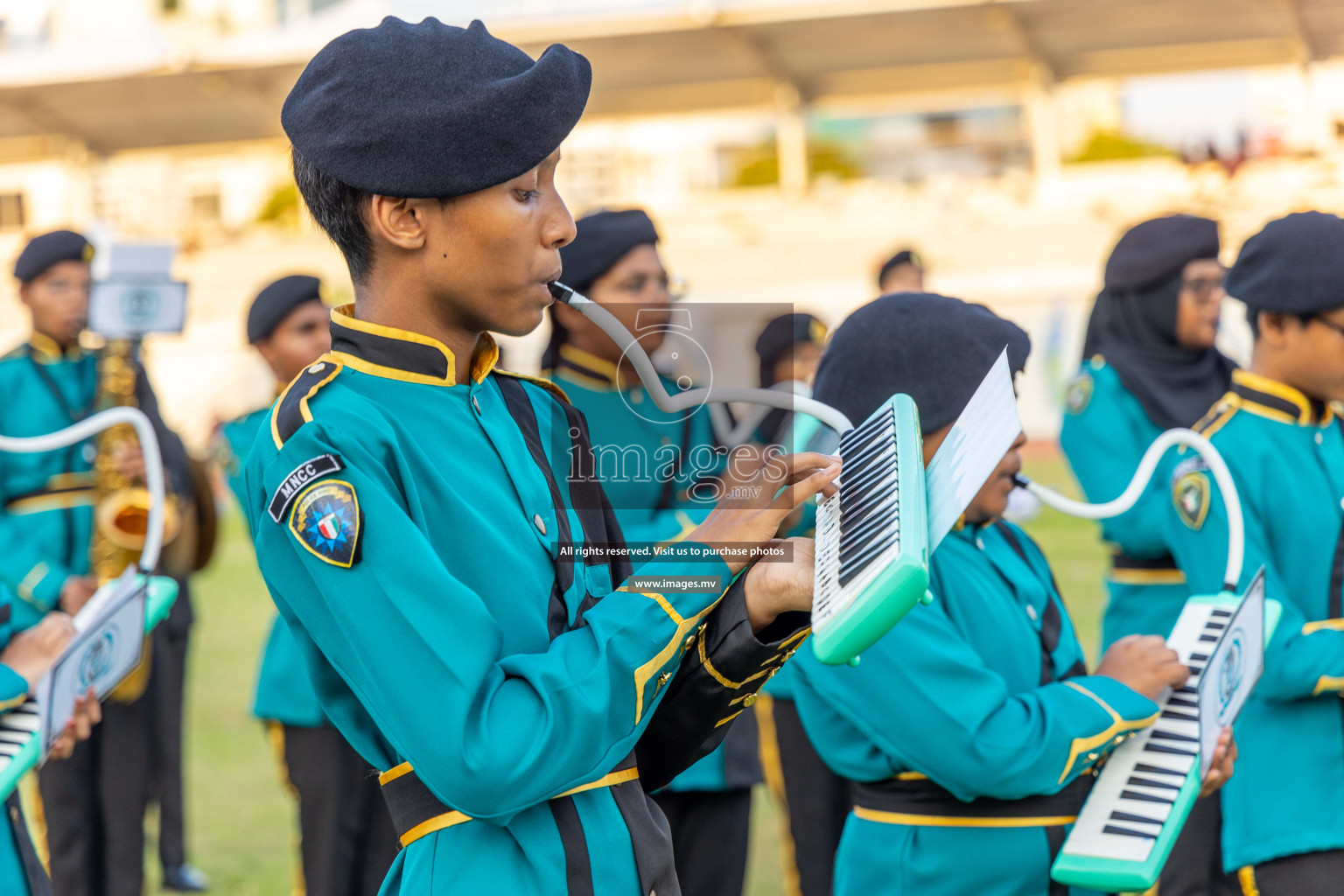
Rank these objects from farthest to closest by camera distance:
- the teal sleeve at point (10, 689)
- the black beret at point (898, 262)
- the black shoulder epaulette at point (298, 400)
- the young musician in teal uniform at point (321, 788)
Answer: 1. the black beret at point (898, 262)
2. the young musician in teal uniform at point (321, 788)
3. the teal sleeve at point (10, 689)
4. the black shoulder epaulette at point (298, 400)

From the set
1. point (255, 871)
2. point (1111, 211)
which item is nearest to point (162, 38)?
point (1111, 211)

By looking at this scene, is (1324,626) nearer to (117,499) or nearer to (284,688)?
(284,688)

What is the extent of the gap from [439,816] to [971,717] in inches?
40.1

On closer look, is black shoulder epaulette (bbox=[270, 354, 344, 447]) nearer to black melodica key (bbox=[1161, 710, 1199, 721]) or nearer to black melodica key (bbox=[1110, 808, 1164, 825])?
black melodica key (bbox=[1110, 808, 1164, 825])

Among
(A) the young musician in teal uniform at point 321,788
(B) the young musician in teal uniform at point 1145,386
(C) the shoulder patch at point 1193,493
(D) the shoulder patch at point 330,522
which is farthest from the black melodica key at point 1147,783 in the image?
(A) the young musician in teal uniform at point 321,788

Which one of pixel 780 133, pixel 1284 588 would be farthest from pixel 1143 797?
pixel 780 133

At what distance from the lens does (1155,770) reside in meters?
2.39

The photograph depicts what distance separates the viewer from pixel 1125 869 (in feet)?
7.14

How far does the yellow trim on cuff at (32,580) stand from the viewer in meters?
4.71

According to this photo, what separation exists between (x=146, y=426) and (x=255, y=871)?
2935mm

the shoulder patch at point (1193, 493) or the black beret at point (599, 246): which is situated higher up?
the black beret at point (599, 246)

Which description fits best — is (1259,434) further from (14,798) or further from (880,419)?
(14,798)

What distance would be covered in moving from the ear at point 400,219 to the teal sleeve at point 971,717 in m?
1.12

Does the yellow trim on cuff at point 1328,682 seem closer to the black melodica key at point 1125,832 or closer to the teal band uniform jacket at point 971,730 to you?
the teal band uniform jacket at point 971,730
